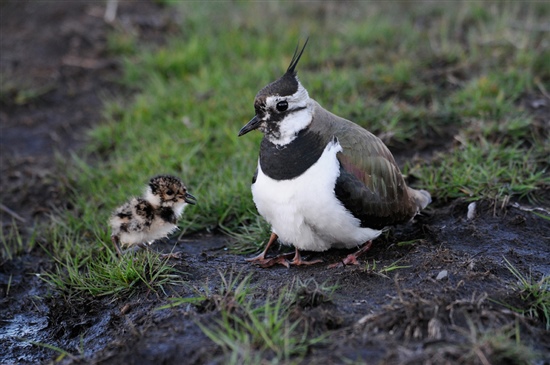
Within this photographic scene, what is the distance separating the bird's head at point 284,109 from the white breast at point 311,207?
24 centimetres

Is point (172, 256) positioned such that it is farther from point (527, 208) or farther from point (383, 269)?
point (527, 208)

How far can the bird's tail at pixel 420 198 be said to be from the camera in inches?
201

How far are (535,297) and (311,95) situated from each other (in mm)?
3656

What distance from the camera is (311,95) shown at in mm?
7207

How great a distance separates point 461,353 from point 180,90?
17.2ft

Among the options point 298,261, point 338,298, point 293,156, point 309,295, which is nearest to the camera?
point 309,295

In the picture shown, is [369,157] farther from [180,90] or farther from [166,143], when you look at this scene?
[180,90]

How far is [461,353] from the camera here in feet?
10.9

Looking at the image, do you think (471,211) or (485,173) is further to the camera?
(485,173)

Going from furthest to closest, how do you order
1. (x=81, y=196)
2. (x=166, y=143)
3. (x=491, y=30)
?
(x=491, y=30) < (x=166, y=143) < (x=81, y=196)

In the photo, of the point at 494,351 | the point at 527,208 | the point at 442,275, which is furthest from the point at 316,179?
the point at 527,208

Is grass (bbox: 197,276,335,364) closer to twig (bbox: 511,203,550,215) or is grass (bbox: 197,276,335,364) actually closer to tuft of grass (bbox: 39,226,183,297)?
tuft of grass (bbox: 39,226,183,297)

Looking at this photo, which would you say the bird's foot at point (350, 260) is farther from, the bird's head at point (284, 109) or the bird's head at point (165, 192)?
the bird's head at point (165, 192)

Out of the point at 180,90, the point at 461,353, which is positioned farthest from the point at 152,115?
the point at 461,353
